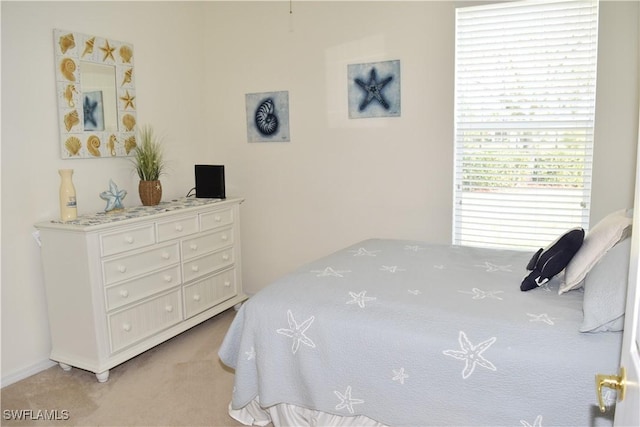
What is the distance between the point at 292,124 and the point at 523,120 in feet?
5.56

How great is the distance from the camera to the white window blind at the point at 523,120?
124 inches

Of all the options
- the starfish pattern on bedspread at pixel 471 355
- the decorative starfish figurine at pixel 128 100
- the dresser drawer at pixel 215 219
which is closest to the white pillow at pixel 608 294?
the starfish pattern on bedspread at pixel 471 355

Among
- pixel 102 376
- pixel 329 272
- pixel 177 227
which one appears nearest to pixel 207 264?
pixel 177 227

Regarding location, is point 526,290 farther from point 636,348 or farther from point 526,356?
point 636,348

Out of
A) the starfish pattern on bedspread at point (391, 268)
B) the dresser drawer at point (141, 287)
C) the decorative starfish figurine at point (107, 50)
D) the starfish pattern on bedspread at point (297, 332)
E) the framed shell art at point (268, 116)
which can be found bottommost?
the dresser drawer at point (141, 287)

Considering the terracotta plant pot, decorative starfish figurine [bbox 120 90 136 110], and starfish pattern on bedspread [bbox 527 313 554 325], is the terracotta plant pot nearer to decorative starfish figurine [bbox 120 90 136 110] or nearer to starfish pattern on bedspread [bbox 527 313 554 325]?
decorative starfish figurine [bbox 120 90 136 110]

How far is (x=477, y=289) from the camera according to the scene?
2.23 metres

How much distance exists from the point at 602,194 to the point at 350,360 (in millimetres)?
2083

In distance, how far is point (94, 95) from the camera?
130 inches

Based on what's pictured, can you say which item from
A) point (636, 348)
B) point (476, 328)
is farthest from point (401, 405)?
point (636, 348)

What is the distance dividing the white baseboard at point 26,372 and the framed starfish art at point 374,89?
2.57 m

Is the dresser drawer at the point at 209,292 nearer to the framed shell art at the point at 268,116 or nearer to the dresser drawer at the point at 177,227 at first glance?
the dresser drawer at the point at 177,227

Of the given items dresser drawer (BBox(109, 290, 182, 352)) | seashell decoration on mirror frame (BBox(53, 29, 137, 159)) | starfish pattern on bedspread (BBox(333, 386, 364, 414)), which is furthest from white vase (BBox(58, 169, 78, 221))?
starfish pattern on bedspread (BBox(333, 386, 364, 414))

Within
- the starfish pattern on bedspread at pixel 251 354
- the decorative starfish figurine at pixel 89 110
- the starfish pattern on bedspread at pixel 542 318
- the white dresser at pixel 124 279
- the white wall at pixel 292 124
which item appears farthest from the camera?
the decorative starfish figurine at pixel 89 110
